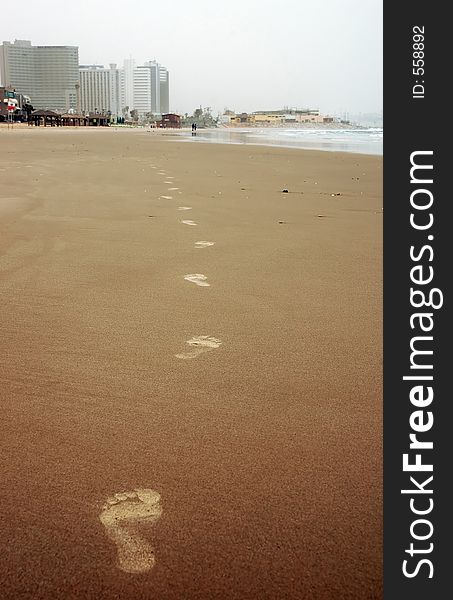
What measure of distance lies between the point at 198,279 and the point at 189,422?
1634 mm

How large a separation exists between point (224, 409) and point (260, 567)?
68 cm

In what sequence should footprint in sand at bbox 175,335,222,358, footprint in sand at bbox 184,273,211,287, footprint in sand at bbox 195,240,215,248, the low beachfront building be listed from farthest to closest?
the low beachfront building, footprint in sand at bbox 195,240,215,248, footprint in sand at bbox 184,273,211,287, footprint in sand at bbox 175,335,222,358

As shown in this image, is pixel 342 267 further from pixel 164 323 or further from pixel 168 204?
pixel 168 204

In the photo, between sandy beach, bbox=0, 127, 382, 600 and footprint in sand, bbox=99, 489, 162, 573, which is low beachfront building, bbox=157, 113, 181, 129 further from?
footprint in sand, bbox=99, 489, 162, 573

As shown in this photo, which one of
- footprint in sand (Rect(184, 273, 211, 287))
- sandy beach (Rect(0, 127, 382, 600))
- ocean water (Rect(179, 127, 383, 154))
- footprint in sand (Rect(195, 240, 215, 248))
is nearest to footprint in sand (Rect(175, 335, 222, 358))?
sandy beach (Rect(0, 127, 382, 600))

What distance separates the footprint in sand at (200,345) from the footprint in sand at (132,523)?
0.88 meters

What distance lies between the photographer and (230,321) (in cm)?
265

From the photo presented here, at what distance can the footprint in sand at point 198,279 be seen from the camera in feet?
10.6

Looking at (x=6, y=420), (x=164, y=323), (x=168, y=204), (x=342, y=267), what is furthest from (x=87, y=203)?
(x=6, y=420)

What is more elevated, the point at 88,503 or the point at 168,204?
the point at 168,204

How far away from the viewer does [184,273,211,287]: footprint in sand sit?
3.24 metres

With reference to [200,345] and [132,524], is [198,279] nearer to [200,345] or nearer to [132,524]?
[200,345]

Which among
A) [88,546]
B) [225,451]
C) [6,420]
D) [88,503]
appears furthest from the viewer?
[6,420]

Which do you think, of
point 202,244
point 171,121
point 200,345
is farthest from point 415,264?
point 171,121
